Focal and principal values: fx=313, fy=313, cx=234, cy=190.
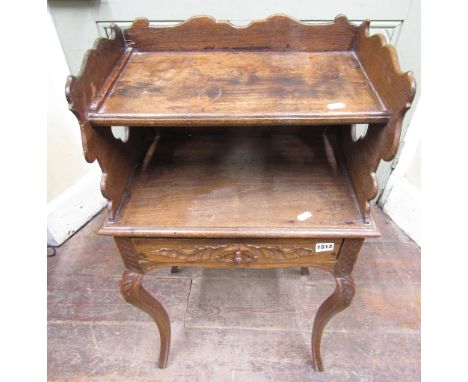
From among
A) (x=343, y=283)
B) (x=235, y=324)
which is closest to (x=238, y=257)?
(x=343, y=283)

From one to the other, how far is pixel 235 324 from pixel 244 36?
96 centimetres

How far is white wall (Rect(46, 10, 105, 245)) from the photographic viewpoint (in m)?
1.17

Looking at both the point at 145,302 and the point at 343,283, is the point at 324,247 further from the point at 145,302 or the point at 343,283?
the point at 145,302

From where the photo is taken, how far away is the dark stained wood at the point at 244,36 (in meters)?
0.82

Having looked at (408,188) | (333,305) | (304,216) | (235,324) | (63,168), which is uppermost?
(304,216)

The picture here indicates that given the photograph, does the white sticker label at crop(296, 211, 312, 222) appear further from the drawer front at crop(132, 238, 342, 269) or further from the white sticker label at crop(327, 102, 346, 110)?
the white sticker label at crop(327, 102, 346, 110)

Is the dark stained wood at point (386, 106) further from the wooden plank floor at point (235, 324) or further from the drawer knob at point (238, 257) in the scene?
the wooden plank floor at point (235, 324)

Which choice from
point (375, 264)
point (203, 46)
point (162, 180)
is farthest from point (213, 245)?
point (375, 264)

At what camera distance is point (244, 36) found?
0.85m

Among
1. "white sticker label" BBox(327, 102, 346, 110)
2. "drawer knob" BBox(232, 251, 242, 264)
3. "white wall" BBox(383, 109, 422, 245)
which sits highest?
"white sticker label" BBox(327, 102, 346, 110)

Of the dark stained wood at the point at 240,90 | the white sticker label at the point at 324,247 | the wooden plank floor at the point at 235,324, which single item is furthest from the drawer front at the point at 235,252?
the wooden plank floor at the point at 235,324

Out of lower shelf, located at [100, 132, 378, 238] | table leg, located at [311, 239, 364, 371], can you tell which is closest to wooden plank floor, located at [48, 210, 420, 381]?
table leg, located at [311, 239, 364, 371]

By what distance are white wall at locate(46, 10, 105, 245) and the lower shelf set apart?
1.81ft

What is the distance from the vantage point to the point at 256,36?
84cm
